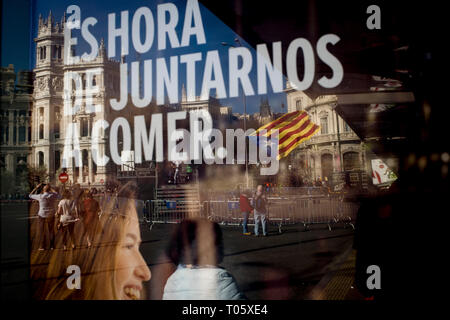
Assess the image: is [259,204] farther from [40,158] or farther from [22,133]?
[22,133]

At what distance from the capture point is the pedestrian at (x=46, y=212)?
5.07 metres

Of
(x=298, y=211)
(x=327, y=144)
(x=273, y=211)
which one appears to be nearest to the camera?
(x=327, y=144)

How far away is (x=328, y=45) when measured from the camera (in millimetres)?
4434

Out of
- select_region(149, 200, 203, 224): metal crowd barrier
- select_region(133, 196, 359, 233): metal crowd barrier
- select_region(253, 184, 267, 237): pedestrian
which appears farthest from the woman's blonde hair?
select_region(253, 184, 267, 237): pedestrian

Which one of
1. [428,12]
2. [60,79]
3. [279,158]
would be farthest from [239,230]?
[428,12]

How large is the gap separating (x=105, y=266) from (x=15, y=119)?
2.81 meters

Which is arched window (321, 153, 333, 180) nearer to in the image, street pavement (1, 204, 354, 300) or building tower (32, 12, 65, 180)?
street pavement (1, 204, 354, 300)

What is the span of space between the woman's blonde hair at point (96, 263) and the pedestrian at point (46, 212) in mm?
395

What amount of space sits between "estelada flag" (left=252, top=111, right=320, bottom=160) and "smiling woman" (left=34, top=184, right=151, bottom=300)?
9.57 ft

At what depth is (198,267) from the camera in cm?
247

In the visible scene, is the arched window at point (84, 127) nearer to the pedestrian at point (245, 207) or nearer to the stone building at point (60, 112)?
the stone building at point (60, 112)

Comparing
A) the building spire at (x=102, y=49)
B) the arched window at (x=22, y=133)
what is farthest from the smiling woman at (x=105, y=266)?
the building spire at (x=102, y=49)

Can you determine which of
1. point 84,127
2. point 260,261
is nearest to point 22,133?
point 84,127

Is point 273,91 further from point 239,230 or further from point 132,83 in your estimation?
point 239,230
